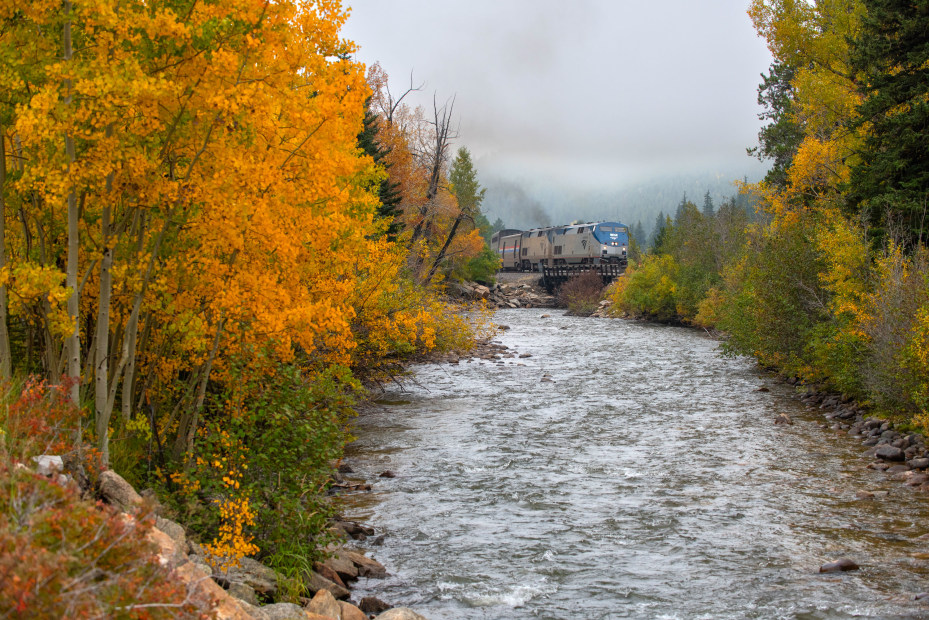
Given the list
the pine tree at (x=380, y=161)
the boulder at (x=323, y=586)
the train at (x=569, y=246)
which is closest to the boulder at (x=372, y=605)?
the boulder at (x=323, y=586)

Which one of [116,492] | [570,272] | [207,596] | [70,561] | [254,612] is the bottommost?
[254,612]

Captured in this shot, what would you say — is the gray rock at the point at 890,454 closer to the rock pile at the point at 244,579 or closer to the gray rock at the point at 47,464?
the rock pile at the point at 244,579

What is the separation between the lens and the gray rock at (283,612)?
20.8 feet

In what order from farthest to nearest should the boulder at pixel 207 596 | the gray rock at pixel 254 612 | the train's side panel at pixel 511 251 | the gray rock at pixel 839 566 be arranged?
1. the train's side panel at pixel 511 251
2. the gray rock at pixel 839 566
3. the gray rock at pixel 254 612
4. the boulder at pixel 207 596

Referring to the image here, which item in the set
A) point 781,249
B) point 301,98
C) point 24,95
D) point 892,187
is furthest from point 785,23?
point 24,95

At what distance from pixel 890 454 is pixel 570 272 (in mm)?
60798

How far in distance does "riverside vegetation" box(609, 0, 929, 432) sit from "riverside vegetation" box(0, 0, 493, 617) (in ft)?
39.8

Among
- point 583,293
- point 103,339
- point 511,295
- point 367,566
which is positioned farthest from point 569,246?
point 103,339

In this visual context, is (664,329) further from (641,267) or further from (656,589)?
(656,589)

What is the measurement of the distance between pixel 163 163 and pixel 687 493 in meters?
9.77

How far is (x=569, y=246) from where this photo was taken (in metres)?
78.1

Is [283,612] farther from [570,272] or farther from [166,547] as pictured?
[570,272]

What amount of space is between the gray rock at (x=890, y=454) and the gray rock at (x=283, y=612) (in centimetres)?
1275

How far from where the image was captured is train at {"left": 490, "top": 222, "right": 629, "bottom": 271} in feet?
243
